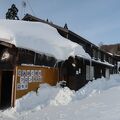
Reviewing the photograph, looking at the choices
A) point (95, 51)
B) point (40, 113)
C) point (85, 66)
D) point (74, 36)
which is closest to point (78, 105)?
point (40, 113)

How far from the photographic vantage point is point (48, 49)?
17.6m

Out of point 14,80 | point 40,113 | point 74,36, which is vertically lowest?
point 40,113

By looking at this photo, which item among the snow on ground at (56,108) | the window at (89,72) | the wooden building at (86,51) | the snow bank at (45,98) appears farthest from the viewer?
the window at (89,72)

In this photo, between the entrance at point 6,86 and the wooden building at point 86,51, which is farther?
the wooden building at point 86,51

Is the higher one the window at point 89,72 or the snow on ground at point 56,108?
the window at point 89,72

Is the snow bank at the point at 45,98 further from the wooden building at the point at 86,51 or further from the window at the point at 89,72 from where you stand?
the window at the point at 89,72

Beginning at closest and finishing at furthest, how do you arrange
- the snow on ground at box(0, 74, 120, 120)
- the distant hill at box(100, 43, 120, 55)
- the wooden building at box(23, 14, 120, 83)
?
the snow on ground at box(0, 74, 120, 120)
the wooden building at box(23, 14, 120, 83)
the distant hill at box(100, 43, 120, 55)

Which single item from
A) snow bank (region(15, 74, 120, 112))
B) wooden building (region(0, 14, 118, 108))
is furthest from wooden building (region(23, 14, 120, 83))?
snow bank (region(15, 74, 120, 112))

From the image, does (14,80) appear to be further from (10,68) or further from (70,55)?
(70,55)

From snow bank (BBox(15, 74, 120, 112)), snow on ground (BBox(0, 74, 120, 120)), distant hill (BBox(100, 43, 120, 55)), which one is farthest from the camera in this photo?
distant hill (BBox(100, 43, 120, 55))

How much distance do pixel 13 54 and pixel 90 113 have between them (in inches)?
200

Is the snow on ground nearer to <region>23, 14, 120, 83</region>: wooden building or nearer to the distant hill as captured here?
<region>23, 14, 120, 83</region>: wooden building

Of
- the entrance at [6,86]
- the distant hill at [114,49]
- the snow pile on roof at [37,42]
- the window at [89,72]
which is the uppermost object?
the distant hill at [114,49]

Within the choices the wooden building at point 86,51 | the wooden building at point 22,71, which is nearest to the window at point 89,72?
the wooden building at point 86,51
